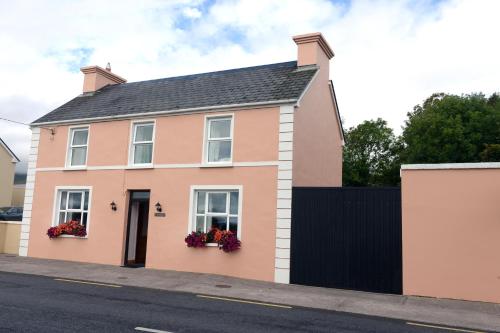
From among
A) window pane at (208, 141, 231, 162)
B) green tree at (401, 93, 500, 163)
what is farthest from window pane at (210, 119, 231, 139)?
green tree at (401, 93, 500, 163)

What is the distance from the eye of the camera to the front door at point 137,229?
16.7m

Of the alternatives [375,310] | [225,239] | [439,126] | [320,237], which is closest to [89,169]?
[225,239]

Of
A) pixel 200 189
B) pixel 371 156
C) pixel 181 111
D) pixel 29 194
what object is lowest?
pixel 29 194

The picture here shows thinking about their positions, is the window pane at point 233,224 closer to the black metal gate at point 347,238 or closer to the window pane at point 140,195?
the black metal gate at point 347,238

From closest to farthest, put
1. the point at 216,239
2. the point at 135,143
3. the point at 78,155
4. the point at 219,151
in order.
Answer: the point at 216,239 → the point at 219,151 → the point at 135,143 → the point at 78,155

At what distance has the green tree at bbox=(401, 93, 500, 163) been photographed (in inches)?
1414

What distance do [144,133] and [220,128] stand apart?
3.31m

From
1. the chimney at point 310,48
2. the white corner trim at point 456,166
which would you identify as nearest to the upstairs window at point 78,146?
the chimney at point 310,48

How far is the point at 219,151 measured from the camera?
617 inches

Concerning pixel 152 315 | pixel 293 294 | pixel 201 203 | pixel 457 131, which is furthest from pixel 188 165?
pixel 457 131

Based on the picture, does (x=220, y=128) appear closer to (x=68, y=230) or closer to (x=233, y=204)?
(x=233, y=204)

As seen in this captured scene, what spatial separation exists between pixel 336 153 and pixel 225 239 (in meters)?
8.00

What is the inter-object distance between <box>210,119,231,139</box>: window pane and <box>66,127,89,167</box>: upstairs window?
572 cm

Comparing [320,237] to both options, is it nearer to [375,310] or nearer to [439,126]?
[375,310]
